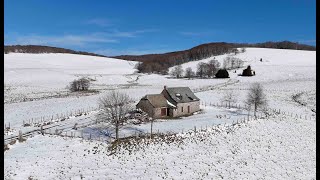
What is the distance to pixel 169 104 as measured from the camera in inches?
1721

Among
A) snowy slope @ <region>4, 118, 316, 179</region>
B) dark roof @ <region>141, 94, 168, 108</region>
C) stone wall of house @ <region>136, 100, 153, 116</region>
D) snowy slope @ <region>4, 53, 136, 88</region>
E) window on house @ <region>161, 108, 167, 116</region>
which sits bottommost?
snowy slope @ <region>4, 118, 316, 179</region>

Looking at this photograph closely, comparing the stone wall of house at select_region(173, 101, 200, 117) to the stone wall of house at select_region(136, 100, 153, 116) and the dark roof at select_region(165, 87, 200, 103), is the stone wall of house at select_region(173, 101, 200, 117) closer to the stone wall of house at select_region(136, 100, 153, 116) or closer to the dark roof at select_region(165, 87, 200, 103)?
the dark roof at select_region(165, 87, 200, 103)

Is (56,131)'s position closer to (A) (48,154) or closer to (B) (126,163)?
(A) (48,154)

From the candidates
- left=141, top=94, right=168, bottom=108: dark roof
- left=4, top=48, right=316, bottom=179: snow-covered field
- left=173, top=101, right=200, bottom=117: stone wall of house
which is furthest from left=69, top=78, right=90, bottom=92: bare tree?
left=173, top=101, right=200, bottom=117: stone wall of house

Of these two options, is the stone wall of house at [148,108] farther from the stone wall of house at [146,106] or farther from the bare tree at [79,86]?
the bare tree at [79,86]

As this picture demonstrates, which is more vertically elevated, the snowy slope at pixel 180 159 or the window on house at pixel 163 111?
the window on house at pixel 163 111

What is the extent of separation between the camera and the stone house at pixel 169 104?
1679 inches

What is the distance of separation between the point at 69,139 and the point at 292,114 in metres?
29.6

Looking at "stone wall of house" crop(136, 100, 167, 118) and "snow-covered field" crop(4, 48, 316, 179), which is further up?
"stone wall of house" crop(136, 100, 167, 118)

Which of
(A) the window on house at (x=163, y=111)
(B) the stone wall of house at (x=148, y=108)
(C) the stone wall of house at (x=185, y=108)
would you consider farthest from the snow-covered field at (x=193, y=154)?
(A) the window on house at (x=163, y=111)

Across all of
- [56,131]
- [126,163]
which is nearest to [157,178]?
[126,163]

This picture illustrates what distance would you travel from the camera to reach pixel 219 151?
3056 cm

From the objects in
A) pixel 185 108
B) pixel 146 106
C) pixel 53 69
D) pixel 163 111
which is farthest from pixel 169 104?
pixel 53 69

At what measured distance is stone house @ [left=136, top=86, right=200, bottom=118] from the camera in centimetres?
4266
